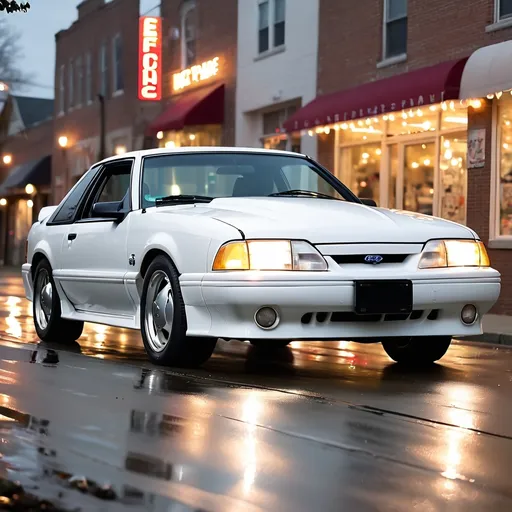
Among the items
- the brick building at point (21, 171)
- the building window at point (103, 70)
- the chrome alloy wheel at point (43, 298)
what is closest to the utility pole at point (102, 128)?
the building window at point (103, 70)

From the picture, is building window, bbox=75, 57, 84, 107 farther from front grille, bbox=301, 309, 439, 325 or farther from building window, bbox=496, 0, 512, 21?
front grille, bbox=301, 309, 439, 325

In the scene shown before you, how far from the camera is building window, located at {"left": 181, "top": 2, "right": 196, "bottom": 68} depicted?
2664cm

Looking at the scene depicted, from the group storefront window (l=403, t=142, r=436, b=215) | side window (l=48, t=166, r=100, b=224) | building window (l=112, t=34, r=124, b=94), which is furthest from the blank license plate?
building window (l=112, t=34, r=124, b=94)

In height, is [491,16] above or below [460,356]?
above

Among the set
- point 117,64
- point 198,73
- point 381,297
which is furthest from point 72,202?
point 117,64

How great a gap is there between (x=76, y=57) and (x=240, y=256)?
30809 millimetres

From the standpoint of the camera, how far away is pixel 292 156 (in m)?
8.88

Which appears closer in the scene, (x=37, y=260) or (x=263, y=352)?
(x=263, y=352)

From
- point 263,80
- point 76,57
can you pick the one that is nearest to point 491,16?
point 263,80

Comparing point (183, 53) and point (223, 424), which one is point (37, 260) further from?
point (183, 53)

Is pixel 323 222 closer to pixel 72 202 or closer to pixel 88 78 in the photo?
pixel 72 202

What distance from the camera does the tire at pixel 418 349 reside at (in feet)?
25.6

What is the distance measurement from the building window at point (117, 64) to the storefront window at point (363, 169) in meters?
13.0

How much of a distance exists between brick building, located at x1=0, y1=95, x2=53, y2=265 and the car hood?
3229 centimetres
